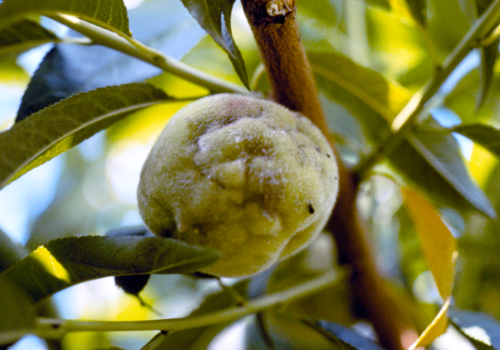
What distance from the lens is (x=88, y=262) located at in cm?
54

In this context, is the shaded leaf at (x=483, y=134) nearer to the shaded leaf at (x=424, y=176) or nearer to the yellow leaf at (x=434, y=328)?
the shaded leaf at (x=424, y=176)

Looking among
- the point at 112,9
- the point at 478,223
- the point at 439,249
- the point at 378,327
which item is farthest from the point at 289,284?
the point at 112,9

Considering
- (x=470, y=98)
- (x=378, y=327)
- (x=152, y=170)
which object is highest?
(x=152, y=170)

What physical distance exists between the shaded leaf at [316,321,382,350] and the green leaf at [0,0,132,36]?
591mm

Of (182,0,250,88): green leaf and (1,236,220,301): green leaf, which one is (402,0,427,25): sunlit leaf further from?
(1,236,220,301): green leaf

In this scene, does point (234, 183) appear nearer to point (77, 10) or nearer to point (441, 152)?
point (77, 10)

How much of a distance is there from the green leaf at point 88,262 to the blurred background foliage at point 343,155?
1.13ft

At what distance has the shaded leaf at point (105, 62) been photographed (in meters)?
0.71

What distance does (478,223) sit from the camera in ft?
4.35

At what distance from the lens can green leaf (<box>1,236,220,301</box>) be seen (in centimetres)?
52

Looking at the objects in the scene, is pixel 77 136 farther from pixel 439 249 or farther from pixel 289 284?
pixel 289 284

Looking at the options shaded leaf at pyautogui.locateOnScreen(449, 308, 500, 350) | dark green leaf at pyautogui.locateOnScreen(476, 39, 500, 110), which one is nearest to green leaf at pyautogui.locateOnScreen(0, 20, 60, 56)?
dark green leaf at pyautogui.locateOnScreen(476, 39, 500, 110)

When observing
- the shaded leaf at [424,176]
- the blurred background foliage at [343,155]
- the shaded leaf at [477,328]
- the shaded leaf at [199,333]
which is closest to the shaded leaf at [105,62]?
the blurred background foliage at [343,155]

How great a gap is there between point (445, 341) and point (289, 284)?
40cm
